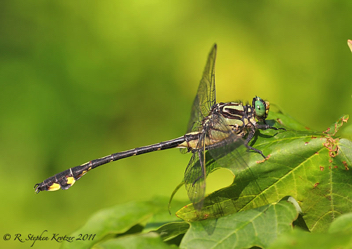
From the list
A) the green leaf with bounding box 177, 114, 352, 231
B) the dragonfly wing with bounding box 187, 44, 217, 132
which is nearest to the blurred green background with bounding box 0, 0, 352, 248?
the dragonfly wing with bounding box 187, 44, 217, 132

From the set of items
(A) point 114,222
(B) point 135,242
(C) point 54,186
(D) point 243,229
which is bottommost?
(D) point 243,229

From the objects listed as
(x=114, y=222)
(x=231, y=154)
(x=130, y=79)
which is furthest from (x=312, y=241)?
(x=130, y=79)

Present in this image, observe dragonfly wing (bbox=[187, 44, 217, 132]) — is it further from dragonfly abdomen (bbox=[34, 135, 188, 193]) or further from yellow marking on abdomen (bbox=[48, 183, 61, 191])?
yellow marking on abdomen (bbox=[48, 183, 61, 191])

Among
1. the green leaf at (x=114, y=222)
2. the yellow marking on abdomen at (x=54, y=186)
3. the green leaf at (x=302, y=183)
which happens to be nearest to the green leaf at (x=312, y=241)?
the green leaf at (x=302, y=183)

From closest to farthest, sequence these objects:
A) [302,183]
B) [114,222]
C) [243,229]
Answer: [243,229], [302,183], [114,222]

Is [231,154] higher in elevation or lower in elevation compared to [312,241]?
higher

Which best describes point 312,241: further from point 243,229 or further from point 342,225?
point 243,229

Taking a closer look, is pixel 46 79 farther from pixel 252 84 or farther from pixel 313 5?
pixel 313 5
